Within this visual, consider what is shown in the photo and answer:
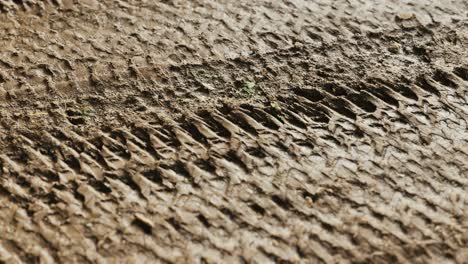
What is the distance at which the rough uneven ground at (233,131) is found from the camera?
2.36 feet

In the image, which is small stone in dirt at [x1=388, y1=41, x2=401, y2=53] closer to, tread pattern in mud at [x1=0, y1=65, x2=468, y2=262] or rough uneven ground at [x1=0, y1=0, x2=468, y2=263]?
rough uneven ground at [x1=0, y1=0, x2=468, y2=263]

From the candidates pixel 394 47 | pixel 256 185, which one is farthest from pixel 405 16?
pixel 256 185

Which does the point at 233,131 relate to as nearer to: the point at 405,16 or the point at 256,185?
the point at 256,185

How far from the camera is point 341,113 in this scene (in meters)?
0.86

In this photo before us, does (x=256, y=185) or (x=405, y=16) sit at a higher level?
(x=405, y=16)

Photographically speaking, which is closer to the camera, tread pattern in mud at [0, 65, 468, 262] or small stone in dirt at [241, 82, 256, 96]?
tread pattern in mud at [0, 65, 468, 262]

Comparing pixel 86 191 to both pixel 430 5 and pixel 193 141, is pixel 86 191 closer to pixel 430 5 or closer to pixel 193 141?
pixel 193 141

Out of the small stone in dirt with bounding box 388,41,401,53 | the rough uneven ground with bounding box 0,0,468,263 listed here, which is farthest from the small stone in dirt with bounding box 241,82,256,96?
the small stone in dirt with bounding box 388,41,401,53

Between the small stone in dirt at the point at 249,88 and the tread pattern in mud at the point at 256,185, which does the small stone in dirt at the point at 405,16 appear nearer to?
the tread pattern in mud at the point at 256,185

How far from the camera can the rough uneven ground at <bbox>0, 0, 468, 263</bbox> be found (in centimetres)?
72

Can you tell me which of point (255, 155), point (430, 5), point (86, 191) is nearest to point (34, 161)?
point (86, 191)

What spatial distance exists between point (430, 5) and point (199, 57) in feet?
1.45

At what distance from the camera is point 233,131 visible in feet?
2.71

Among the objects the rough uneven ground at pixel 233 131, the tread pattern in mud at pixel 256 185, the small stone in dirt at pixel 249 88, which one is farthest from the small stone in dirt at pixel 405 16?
the small stone in dirt at pixel 249 88
